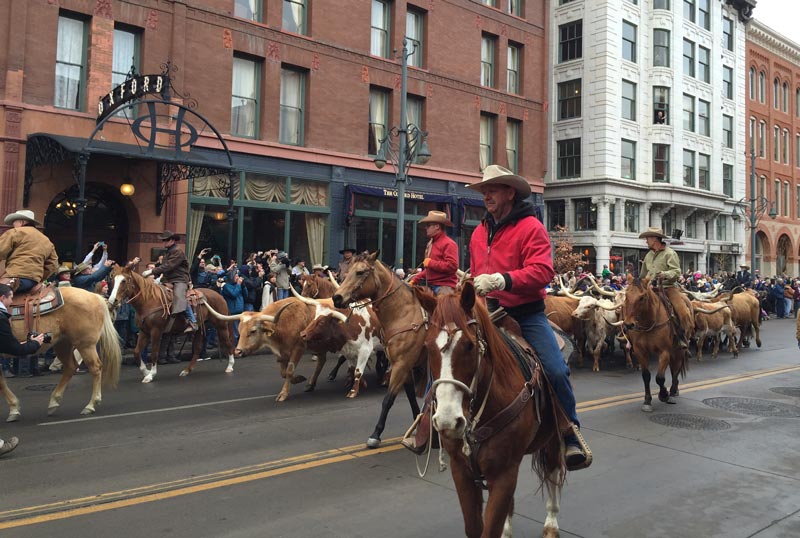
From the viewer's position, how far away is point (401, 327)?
7.63 m

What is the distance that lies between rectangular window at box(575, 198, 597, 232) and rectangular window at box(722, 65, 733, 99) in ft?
50.8

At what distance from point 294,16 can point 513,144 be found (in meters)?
12.7

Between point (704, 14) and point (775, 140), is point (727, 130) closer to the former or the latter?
point (704, 14)

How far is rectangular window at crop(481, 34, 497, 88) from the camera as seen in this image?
2833 cm

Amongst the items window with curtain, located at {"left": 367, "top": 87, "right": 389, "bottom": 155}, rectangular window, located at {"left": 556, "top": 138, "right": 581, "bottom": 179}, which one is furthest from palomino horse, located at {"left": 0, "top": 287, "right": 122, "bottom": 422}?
rectangular window, located at {"left": 556, "top": 138, "right": 581, "bottom": 179}

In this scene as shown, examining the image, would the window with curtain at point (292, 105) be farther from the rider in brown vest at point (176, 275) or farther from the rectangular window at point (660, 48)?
the rectangular window at point (660, 48)

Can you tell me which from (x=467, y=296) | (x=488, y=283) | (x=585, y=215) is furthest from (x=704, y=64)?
(x=467, y=296)

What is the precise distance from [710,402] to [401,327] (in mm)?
5804

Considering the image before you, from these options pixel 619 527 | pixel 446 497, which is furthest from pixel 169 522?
pixel 619 527

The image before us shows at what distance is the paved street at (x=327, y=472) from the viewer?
4809 millimetres

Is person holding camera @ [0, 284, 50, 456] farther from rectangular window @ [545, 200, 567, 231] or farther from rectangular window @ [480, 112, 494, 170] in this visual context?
rectangular window @ [545, 200, 567, 231]

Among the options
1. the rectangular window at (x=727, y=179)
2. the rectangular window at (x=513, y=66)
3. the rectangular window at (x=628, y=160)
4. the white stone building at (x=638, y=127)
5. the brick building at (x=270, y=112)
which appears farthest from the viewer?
the rectangular window at (x=727, y=179)

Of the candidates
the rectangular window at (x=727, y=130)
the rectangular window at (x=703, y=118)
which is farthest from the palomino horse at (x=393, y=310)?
the rectangular window at (x=727, y=130)

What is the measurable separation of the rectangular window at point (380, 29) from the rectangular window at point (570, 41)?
15.0 m
